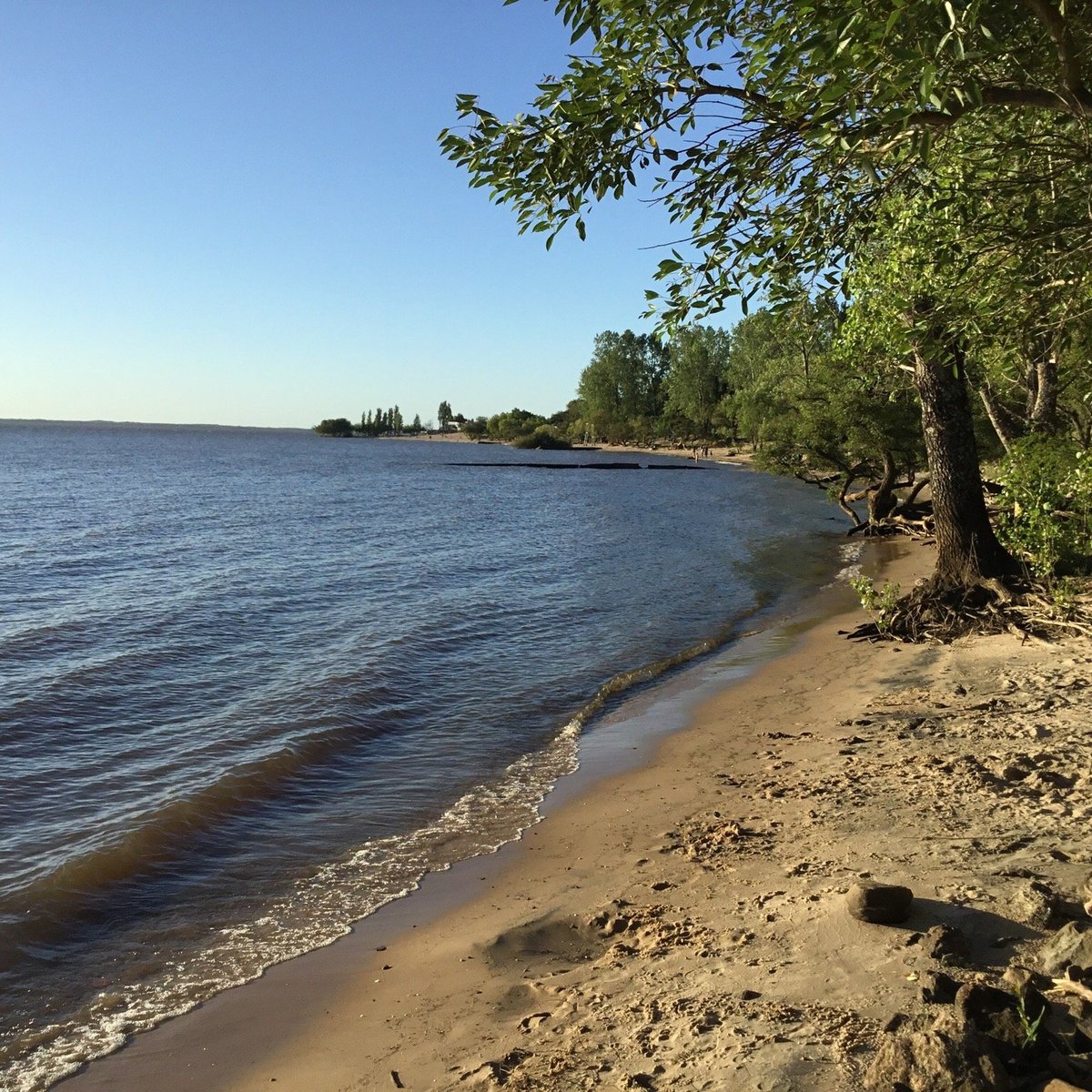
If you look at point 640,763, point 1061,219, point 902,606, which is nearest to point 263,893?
point 640,763

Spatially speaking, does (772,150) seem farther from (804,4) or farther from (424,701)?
(424,701)

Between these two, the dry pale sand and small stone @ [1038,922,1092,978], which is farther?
the dry pale sand

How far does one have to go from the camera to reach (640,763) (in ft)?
34.4

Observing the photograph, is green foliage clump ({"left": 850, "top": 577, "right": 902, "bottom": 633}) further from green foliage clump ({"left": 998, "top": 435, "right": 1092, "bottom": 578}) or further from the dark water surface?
the dark water surface

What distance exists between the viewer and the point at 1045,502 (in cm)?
1200

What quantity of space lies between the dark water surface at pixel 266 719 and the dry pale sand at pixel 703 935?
81 centimetres

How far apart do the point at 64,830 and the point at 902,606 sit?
470 inches

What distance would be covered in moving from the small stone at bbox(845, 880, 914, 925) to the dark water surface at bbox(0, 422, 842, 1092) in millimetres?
3947

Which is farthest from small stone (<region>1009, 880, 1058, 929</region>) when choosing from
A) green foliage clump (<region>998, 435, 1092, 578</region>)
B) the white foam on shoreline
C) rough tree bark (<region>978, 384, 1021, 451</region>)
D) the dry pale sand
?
rough tree bark (<region>978, 384, 1021, 451</region>)

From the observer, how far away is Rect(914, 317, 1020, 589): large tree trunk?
13617 millimetres

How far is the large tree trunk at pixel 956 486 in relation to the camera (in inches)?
536

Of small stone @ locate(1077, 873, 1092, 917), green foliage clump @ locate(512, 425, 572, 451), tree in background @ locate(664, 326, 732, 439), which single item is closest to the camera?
small stone @ locate(1077, 873, 1092, 917)

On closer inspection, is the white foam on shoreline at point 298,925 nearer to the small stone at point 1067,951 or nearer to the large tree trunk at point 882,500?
the small stone at point 1067,951

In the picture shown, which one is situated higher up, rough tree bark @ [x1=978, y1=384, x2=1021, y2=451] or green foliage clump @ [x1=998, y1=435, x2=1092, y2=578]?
rough tree bark @ [x1=978, y1=384, x2=1021, y2=451]
